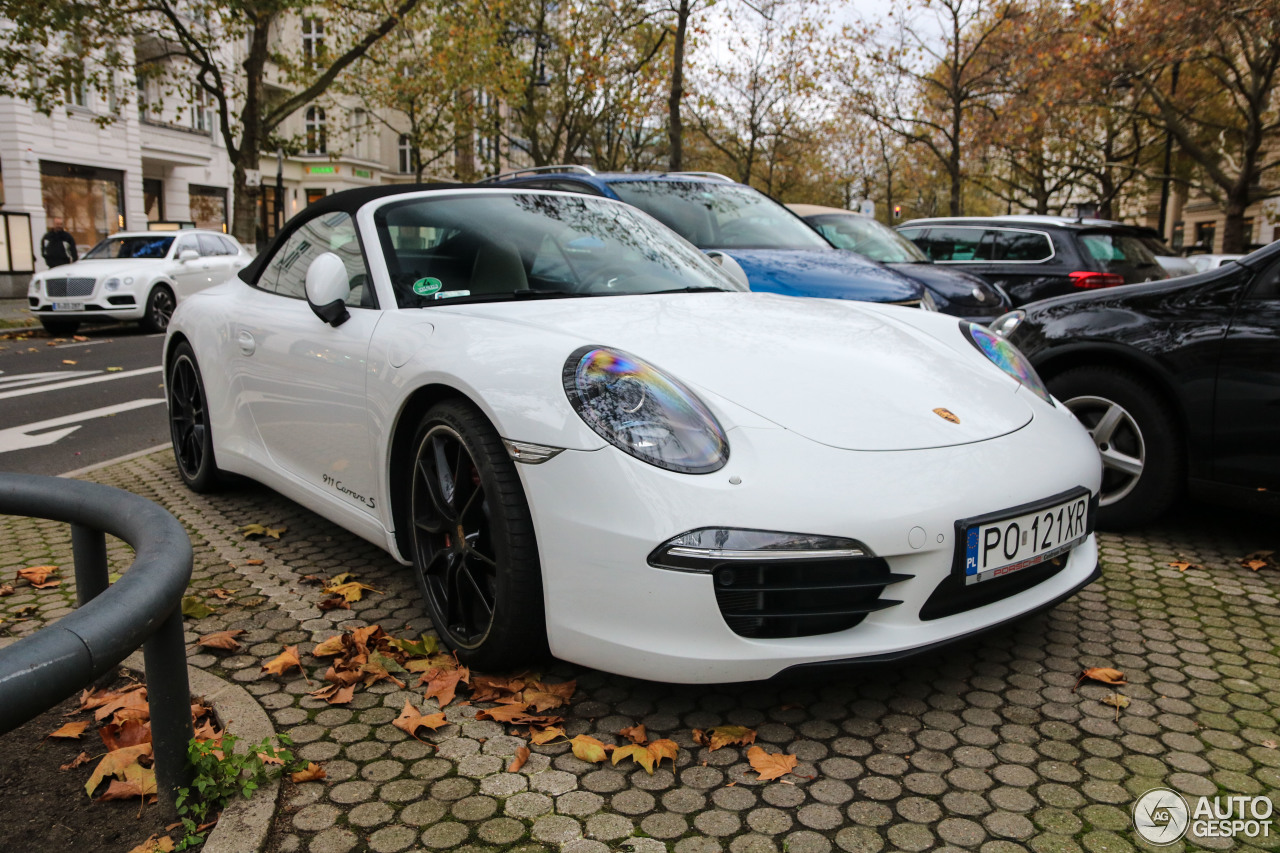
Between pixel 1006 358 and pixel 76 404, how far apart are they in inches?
304

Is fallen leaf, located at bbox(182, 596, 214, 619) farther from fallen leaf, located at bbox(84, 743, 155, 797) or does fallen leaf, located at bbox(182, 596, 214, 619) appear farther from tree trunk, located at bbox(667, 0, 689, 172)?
tree trunk, located at bbox(667, 0, 689, 172)

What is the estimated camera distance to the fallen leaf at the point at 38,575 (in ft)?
12.2

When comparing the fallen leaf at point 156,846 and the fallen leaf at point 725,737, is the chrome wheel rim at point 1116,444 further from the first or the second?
the fallen leaf at point 156,846

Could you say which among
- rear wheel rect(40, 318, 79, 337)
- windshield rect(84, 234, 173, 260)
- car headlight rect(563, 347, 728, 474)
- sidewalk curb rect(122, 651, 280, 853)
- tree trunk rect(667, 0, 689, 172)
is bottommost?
sidewalk curb rect(122, 651, 280, 853)

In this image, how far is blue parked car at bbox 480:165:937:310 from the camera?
6.35m

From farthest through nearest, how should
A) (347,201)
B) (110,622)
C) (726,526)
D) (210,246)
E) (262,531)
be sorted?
(210,246), (262,531), (347,201), (726,526), (110,622)

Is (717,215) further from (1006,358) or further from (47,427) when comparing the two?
(47,427)

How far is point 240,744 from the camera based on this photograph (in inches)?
97.3

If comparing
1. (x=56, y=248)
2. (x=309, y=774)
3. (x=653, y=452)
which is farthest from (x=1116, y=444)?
(x=56, y=248)

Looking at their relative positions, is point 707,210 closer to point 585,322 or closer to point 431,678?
point 585,322

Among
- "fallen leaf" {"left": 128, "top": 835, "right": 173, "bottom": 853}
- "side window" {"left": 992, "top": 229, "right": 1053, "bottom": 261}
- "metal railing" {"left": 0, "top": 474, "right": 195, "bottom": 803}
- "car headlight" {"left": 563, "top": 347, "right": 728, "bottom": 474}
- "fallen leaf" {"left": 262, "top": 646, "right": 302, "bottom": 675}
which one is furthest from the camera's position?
"side window" {"left": 992, "top": 229, "right": 1053, "bottom": 261}

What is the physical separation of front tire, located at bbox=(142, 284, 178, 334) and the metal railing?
14.4 meters

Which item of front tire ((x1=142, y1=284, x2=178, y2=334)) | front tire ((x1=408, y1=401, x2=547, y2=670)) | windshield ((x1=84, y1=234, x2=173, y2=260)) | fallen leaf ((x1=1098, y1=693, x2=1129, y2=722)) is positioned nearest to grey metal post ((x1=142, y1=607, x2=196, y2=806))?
front tire ((x1=408, y1=401, x2=547, y2=670))

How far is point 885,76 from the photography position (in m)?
30.6
